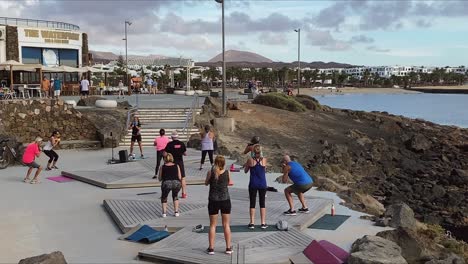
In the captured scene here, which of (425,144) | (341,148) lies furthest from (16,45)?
(425,144)

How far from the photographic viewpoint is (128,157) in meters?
18.5

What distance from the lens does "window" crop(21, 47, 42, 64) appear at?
4303 centimetres

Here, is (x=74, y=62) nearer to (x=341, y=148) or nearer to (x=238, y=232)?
(x=341, y=148)

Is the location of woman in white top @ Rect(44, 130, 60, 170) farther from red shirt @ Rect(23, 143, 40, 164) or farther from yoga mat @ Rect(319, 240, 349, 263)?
yoga mat @ Rect(319, 240, 349, 263)

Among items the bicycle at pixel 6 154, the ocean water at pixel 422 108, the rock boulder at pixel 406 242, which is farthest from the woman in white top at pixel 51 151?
the ocean water at pixel 422 108

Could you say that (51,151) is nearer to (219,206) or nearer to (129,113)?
(129,113)

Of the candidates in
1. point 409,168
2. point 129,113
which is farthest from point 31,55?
point 409,168

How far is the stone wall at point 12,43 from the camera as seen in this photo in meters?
41.7

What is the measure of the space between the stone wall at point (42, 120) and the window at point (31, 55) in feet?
70.5

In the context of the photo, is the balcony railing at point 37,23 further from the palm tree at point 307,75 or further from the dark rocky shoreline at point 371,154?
→ the palm tree at point 307,75

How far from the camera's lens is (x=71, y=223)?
11.1m

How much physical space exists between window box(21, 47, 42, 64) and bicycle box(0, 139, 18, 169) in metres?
26.9

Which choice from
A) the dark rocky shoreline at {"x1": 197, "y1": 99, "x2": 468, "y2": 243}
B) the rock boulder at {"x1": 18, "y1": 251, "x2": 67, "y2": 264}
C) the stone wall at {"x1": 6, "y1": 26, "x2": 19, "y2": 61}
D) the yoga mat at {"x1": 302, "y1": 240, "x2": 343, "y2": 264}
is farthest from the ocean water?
the rock boulder at {"x1": 18, "y1": 251, "x2": 67, "y2": 264}

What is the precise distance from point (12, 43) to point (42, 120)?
2155cm
